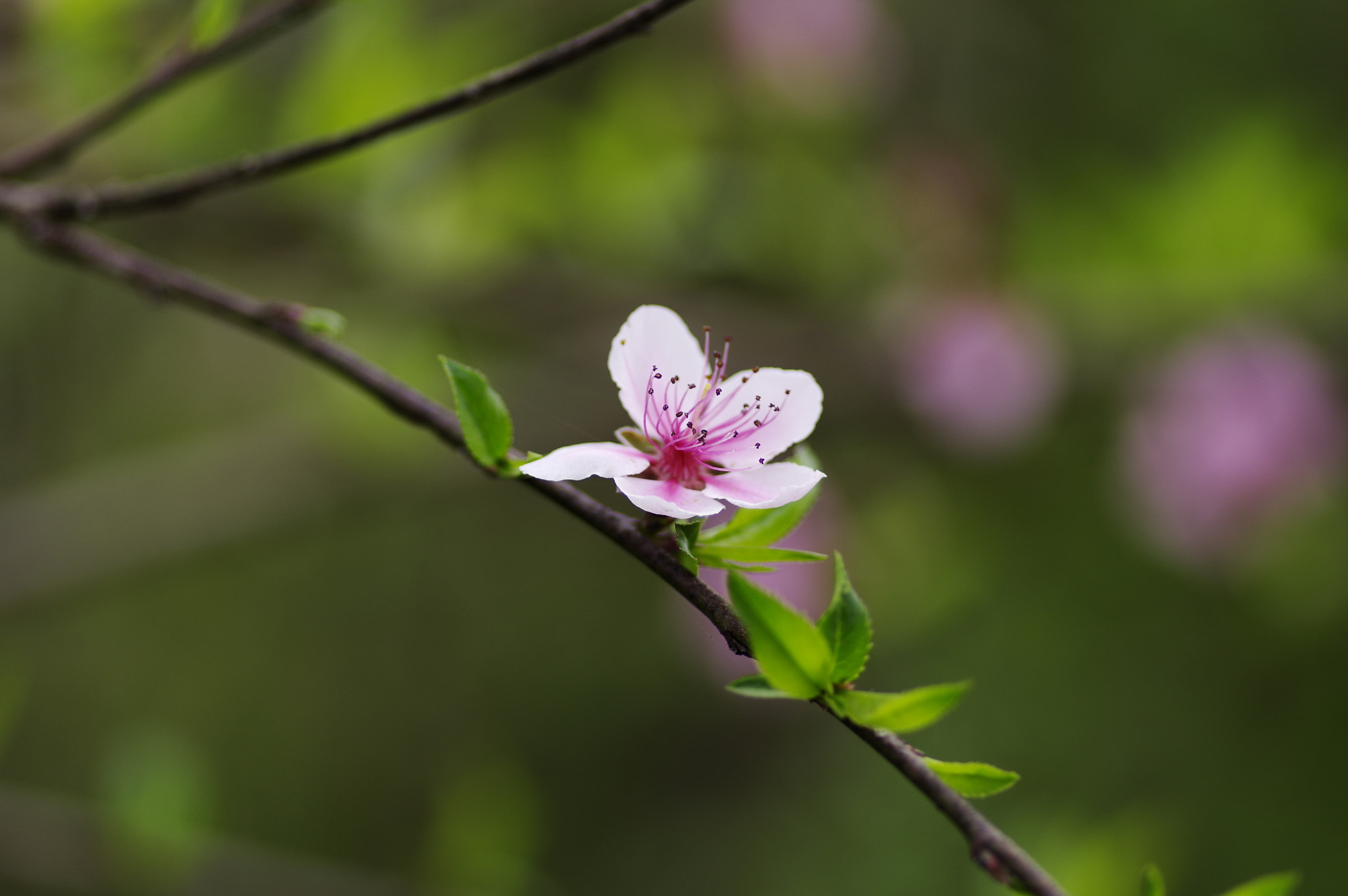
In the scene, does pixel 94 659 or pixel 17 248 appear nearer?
pixel 17 248

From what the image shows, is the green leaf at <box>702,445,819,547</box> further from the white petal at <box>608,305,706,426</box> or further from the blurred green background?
the blurred green background

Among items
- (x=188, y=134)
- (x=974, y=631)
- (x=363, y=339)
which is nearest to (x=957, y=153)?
(x=363, y=339)

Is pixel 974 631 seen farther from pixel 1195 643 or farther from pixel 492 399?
pixel 492 399

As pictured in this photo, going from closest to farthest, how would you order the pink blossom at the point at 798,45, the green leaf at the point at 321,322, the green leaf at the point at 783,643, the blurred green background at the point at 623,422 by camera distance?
the green leaf at the point at 783,643, the green leaf at the point at 321,322, the blurred green background at the point at 623,422, the pink blossom at the point at 798,45

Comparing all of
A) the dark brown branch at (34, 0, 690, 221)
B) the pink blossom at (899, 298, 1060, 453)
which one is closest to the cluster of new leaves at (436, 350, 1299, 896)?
the dark brown branch at (34, 0, 690, 221)

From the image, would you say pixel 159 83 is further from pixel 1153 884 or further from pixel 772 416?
pixel 1153 884

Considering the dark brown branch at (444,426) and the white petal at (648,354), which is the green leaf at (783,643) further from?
the white petal at (648,354)

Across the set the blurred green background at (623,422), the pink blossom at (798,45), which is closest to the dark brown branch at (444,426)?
the blurred green background at (623,422)
